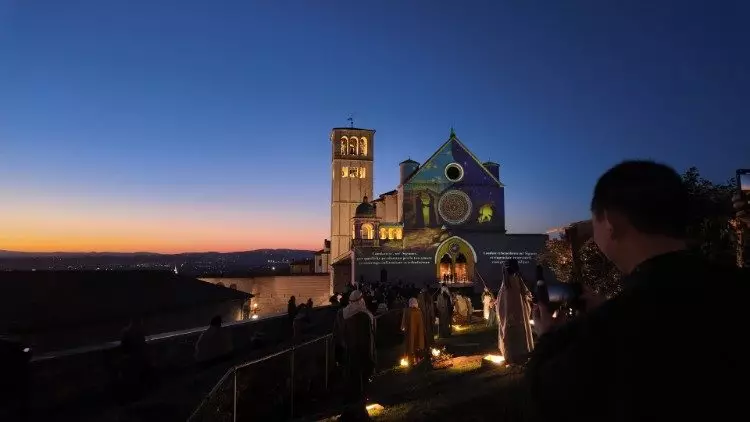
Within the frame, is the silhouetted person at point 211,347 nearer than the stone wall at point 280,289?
Yes

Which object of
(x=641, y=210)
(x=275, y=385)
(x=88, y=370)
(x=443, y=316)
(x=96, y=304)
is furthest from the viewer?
(x=96, y=304)

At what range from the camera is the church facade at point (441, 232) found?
39750mm

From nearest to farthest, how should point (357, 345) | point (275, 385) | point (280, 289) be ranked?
1. point (275, 385)
2. point (357, 345)
3. point (280, 289)

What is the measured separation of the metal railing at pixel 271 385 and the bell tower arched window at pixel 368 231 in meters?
31.9

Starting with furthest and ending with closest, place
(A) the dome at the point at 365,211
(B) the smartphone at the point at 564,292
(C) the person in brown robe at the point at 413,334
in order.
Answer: (A) the dome at the point at 365,211
(C) the person in brown robe at the point at 413,334
(B) the smartphone at the point at 564,292

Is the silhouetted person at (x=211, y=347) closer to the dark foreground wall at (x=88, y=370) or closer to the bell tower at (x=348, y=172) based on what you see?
the dark foreground wall at (x=88, y=370)

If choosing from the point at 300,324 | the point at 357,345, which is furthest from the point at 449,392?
the point at 300,324

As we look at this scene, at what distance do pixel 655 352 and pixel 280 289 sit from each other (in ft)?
167

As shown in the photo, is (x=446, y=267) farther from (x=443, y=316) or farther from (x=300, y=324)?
(x=300, y=324)

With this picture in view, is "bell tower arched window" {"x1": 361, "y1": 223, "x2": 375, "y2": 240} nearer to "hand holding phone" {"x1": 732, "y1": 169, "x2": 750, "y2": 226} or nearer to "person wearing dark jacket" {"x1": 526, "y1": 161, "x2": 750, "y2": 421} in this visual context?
"hand holding phone" {"x1": 732, "y1": 169, "x2": 750, "y2": 226}

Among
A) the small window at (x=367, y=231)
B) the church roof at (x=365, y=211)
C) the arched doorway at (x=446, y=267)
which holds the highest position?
the church roof at (x=365, y=211)

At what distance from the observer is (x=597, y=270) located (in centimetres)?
1258

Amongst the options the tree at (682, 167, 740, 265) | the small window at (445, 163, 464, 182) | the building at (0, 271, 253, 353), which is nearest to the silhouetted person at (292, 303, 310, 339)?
the building at (0, 271, 253, 353)

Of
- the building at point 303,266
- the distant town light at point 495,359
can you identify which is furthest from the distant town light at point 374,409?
the building at point 303,266
